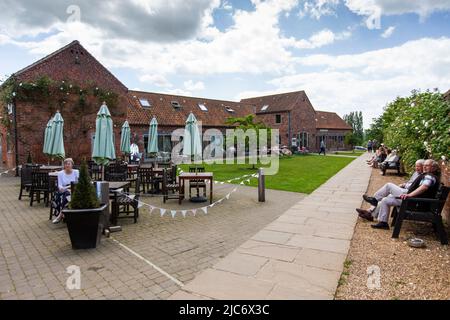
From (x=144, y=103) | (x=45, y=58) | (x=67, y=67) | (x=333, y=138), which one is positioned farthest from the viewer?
(x=333, y=138)

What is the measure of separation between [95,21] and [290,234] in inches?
283

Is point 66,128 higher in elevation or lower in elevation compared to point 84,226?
higher

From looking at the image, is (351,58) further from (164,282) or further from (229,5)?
(164,282)

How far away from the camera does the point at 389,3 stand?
22.5ft

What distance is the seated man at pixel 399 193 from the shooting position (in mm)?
4809

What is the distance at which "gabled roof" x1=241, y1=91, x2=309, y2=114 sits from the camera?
34806 mm

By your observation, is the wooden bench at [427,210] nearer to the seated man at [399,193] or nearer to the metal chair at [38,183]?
the seated man at [399,193]

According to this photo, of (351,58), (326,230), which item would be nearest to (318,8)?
(351,58)

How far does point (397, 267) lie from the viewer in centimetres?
380

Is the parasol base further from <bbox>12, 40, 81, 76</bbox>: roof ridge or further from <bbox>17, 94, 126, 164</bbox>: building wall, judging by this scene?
<bbox>12, 40, 81, 76</bbox>: roof ridge

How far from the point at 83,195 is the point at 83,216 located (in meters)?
0.34

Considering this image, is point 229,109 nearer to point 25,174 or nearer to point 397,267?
point 25,174

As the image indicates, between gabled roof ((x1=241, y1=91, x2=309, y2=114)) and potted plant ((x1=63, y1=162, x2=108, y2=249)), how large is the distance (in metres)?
31.6

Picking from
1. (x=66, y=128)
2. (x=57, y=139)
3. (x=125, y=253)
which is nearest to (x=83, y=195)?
(x=125, y=253)
